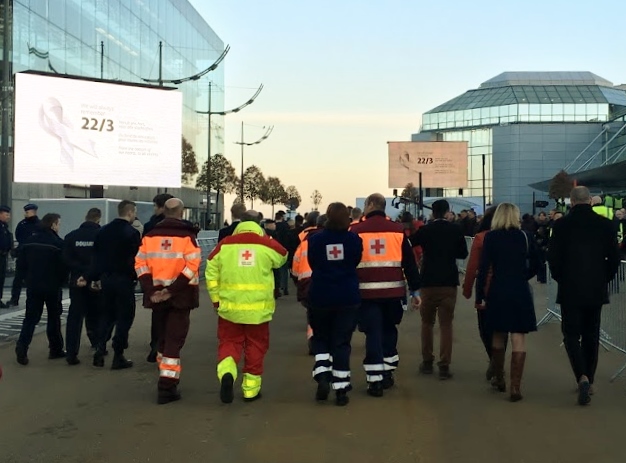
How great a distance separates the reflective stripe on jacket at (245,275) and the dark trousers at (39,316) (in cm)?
294

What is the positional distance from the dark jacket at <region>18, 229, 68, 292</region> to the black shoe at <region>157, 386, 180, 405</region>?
2.82 metres

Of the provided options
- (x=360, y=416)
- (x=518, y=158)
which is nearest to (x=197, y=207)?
(x=518, y=158)

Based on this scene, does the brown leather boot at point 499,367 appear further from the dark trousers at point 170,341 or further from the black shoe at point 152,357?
the black shoe at point 152,357

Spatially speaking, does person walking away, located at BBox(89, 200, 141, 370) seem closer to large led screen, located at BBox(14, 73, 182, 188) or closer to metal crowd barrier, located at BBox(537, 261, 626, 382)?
metal crowd barrier, located at BBox(537, 261, 626, 382)

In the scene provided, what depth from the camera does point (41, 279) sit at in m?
9.55

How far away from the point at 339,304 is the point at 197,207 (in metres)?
56.1

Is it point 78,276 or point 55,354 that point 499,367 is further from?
point 55,354

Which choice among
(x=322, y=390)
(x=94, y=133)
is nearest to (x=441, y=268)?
(x=322, y=390)

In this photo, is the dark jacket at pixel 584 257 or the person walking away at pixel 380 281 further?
the person walking away at pixel 380 281

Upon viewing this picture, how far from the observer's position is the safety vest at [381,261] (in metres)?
7.81

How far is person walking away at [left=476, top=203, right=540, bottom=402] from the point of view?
24.7 feet


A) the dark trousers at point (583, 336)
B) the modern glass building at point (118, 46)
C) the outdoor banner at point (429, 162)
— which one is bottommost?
the dark trousers at point (583, 336)

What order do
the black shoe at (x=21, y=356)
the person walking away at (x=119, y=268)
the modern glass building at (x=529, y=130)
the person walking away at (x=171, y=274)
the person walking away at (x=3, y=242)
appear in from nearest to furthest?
the person walking away at (x=171, y=274), the person walking away at (x=119, y=268), the black shoe at (x=21, y=356), the person walking away at (x=3, y=242), the modern glass building at (x=529, y=130)

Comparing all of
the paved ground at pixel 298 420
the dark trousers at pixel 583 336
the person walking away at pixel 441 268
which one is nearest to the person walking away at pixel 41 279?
the paved ground at pixel 298 420
